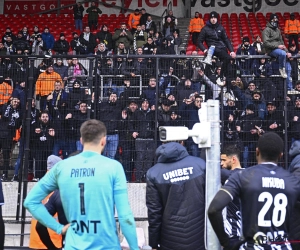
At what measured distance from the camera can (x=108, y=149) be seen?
1066 centimetres

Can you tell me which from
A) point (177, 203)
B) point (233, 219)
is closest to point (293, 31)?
point (233, 219)

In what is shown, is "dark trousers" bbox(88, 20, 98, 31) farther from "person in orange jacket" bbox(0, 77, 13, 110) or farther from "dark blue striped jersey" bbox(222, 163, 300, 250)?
"dark blue striped jersey" bbox(222, 163, 300, 250)

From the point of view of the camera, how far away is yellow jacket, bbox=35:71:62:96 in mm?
10852

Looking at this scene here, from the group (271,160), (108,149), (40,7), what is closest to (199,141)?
(271,160)

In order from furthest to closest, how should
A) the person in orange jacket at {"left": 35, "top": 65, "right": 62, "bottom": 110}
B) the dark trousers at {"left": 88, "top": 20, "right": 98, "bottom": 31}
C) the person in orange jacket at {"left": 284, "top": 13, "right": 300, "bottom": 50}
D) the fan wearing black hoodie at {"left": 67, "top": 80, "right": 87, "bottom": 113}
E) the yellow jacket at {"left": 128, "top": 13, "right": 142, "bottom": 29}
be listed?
the dark trousers at {"left": 88, "top": 20, "right": 98, "bottom": 31}, the yellow jacket at {"left": 128, "top": 13, "right": 142, "bottom": 29}, the person in orange jacket at {"left": 284, "top": 13, "right": 300, "bottom": 50}, the person in orange jacket at {"left": 35, "top": 65, "right": 62, "bottom": 110}, the fan wearing black hoodie at {"left": 67, "top": 80, "right": 87, "bottom": 113}

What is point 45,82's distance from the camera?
35.8ft

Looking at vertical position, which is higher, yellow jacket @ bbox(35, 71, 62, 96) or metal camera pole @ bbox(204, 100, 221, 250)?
yellow jacket @ bbox(35, 71, 62, 96)

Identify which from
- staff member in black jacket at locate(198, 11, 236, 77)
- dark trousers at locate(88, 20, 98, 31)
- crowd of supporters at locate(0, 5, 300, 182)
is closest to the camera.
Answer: crowd of supporters at locate(0, 5, 300, 182)

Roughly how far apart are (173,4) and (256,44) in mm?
11803

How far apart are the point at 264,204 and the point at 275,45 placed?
6.76m

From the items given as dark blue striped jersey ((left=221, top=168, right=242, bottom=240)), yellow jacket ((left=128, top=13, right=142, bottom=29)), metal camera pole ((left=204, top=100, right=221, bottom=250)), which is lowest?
dark blue striped jersey ((left=221, top=168, right=242, bottom=240))

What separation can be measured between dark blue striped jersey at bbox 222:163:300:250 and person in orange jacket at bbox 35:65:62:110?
641cm

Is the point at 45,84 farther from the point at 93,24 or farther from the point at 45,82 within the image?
the point at 93,24

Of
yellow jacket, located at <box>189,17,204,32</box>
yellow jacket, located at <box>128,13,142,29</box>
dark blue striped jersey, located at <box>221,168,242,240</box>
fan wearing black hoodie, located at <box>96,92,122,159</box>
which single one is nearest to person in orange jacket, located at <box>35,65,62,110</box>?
fan wearing black hoodie, located at <box>96,92,122,159</box>
